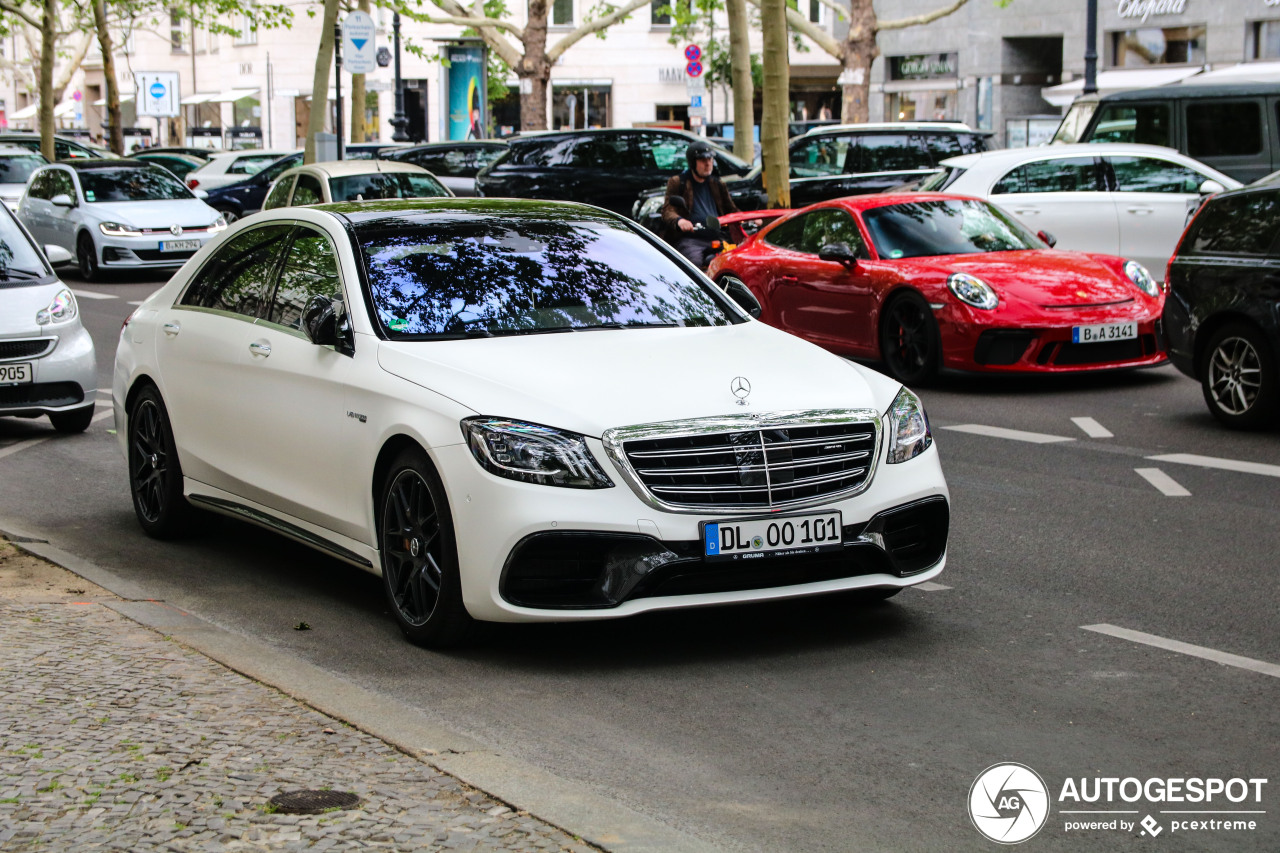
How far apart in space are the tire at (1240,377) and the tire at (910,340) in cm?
243

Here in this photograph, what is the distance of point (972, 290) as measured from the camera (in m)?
13.0

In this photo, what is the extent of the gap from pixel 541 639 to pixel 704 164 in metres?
11.3

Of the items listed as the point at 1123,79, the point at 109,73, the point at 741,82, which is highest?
the point at 109,73

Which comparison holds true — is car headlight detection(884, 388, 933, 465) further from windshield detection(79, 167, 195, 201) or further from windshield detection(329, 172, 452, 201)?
windshield detection(79, 167, 195, 201)

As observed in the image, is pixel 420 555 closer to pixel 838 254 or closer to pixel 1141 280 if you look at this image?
pixel 838 254

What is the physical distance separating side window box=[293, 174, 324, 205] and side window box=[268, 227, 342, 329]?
13.6 meters

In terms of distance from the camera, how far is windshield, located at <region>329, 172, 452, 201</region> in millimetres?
20828

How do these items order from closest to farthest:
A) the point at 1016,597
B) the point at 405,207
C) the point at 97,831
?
the point at 97,831 → the point at 1016,597 → the point at 405,207

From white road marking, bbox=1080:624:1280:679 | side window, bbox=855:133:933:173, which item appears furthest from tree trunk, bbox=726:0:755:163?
white road marking, bbox=1080:624:1280:679

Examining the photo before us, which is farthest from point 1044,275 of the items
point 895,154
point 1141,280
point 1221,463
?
point 895,154

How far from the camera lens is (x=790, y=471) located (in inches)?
231

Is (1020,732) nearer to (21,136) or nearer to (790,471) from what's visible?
(790,471)

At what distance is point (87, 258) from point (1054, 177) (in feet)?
44.7

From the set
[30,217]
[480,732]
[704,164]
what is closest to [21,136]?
[30,217]
